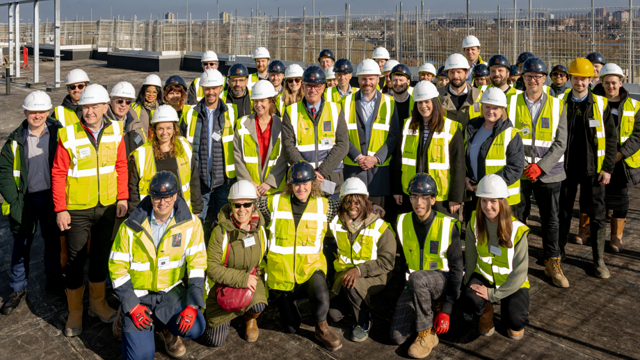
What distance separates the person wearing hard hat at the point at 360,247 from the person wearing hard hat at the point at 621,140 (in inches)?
126

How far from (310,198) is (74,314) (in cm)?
239

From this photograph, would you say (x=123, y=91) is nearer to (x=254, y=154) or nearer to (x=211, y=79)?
(x=211, y=79)

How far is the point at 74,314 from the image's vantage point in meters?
4.85

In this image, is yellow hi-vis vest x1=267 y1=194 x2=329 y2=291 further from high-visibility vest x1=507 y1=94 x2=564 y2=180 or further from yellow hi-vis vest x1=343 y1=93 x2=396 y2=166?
high-visibility vest x1=507 y1=94 x2=564 y2=180

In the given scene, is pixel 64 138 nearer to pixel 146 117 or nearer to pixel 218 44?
pixel 146 117

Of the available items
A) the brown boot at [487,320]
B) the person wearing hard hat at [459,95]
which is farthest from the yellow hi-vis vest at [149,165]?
the person wearing hard hat at [459,95]

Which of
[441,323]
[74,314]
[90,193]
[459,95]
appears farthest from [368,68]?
[74,314]

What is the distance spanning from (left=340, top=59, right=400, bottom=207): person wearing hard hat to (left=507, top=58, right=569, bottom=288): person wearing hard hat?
52.4 inches

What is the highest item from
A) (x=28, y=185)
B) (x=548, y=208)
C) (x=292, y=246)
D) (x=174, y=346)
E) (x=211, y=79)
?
(x=211, y=79)

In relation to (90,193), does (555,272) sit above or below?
below

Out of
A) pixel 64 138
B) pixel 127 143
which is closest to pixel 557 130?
pixel 127 143

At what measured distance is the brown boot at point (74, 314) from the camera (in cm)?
475

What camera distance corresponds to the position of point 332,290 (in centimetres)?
486

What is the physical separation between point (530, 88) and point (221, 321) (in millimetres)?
3979
